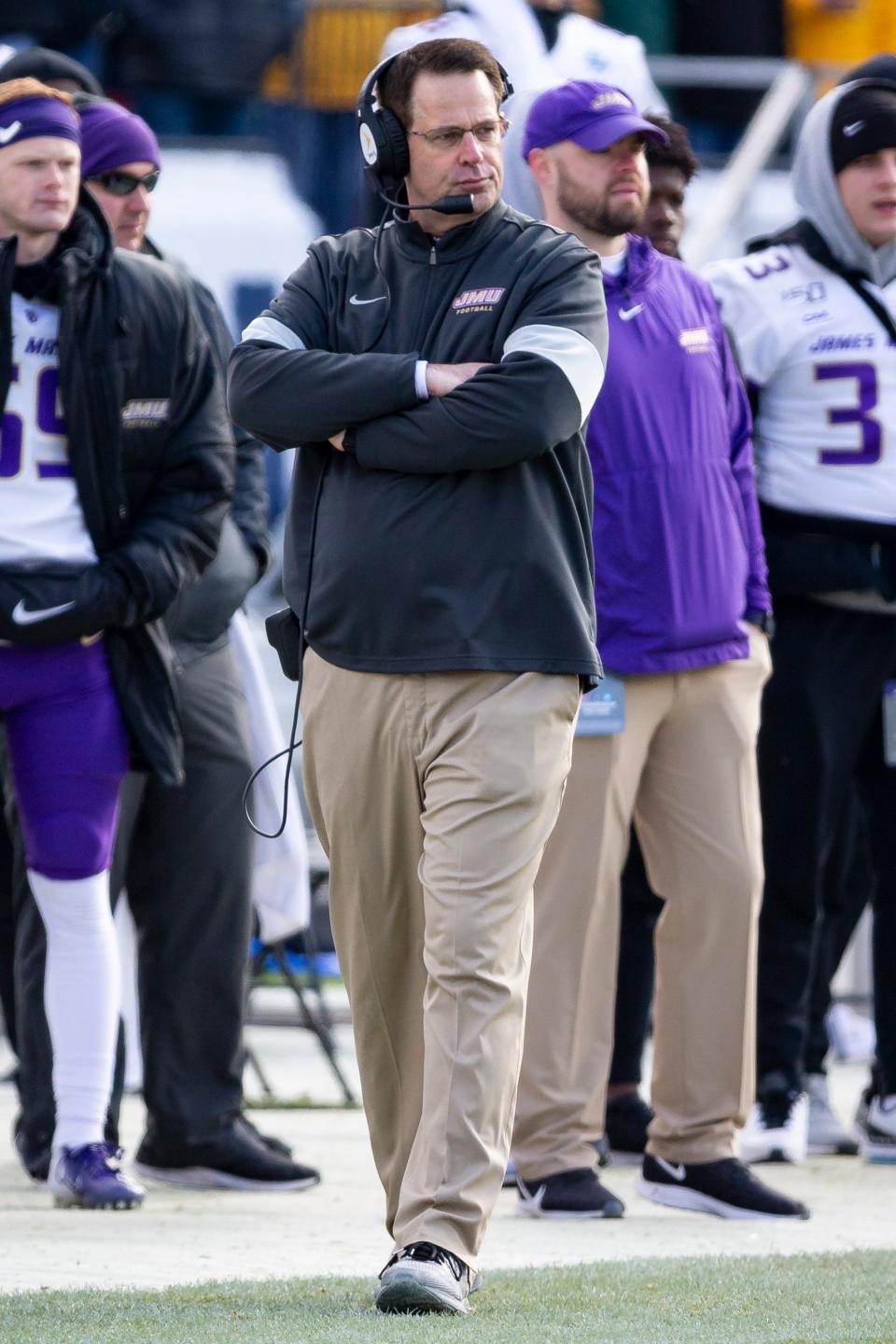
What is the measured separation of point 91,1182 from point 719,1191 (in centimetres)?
126

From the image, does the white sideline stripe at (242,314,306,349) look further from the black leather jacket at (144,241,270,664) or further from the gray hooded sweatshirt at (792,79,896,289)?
the gray hooded sweatshirt at (792,79,896,289)

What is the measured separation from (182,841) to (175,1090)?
1.76ft

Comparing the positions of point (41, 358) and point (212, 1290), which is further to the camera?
point (41, 358)

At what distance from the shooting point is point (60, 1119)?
17.9ft

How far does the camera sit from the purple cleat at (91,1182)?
5359 millimetres

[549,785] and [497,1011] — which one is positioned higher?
[549,785]

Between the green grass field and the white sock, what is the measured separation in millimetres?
1003

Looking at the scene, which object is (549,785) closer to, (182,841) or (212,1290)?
(212,1290)

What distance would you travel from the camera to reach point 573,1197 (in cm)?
536

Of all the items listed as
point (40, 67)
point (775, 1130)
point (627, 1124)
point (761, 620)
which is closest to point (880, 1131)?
point (775, 1130)

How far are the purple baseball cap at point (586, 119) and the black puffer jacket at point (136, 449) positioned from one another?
0.85 meters

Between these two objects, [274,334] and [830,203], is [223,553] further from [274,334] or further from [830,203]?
[830,203]

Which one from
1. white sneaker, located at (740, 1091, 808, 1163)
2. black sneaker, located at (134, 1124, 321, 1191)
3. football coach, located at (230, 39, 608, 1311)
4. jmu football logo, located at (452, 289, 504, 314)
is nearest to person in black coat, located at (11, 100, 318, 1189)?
black sneaker, located at (134, 1124, 321, 1191)

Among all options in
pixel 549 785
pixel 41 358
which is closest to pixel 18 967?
pixel 41 358
